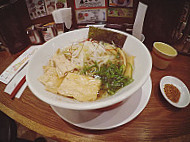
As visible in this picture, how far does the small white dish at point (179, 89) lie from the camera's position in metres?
1.17

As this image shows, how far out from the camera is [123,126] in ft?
3.50

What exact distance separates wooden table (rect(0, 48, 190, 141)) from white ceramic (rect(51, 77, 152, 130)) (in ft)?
0.24

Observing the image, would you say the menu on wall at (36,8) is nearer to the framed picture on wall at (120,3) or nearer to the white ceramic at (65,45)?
the white ceramic at (65,45)

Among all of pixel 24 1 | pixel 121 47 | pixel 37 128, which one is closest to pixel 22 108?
pixel 37 128

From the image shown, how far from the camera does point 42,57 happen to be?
4.23 feet

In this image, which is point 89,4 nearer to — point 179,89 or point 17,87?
point 17,87

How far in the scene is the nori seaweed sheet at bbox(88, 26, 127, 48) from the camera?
4.70 feet

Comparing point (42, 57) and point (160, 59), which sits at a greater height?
point (42, 57)

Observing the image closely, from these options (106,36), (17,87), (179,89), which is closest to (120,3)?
(106,36)

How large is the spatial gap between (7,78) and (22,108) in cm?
51

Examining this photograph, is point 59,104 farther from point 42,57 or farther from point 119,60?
point 119,60

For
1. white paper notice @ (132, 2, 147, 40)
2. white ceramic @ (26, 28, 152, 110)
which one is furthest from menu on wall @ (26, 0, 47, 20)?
white paper notice @ (132, 2, 147, 40)

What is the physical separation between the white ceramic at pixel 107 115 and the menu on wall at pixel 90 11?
1561 millimetres

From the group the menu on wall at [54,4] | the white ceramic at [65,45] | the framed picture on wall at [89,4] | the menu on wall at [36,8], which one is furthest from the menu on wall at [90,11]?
the white ceramic at [65,45]
